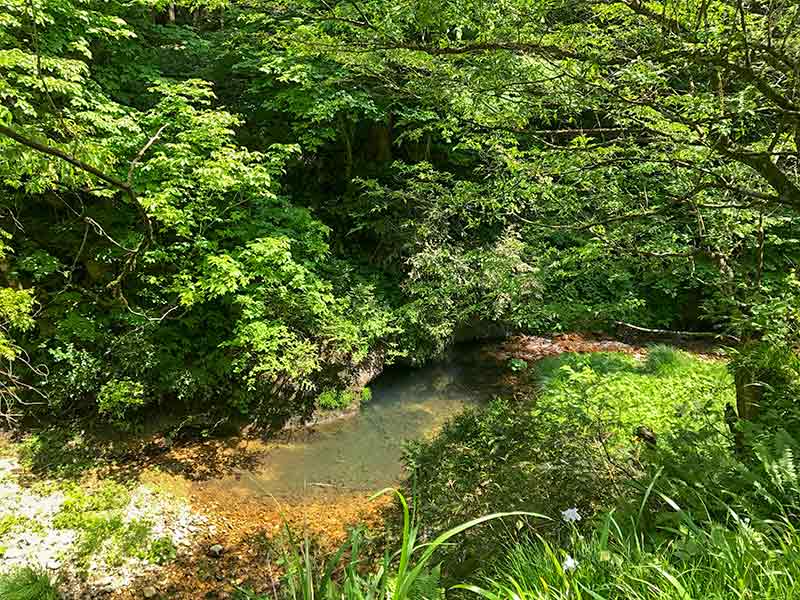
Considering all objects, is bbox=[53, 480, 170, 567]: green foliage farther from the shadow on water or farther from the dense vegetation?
the dense vegetation

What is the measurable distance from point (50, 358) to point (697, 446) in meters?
6.72

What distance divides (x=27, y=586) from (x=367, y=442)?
3.55 metres

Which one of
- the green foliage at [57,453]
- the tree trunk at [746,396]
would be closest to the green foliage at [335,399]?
the green foliage at [57,453]

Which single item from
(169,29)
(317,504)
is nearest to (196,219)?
(317,504)

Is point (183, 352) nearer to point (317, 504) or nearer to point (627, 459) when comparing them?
point (317, 504)

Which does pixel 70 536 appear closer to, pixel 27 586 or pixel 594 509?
pixel 27 586

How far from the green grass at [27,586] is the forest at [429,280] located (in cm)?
3

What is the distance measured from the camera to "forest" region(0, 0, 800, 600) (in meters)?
1.72

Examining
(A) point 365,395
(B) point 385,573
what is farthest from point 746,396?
(A) point 365,395

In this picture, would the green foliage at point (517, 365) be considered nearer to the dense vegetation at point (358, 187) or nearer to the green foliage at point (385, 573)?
the dense vegetation at point (358, 187)

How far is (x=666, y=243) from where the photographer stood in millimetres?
3080

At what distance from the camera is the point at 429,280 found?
736cm

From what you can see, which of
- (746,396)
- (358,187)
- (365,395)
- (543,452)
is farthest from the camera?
(358,187)

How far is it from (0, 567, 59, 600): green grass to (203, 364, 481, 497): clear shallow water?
1.73 m
